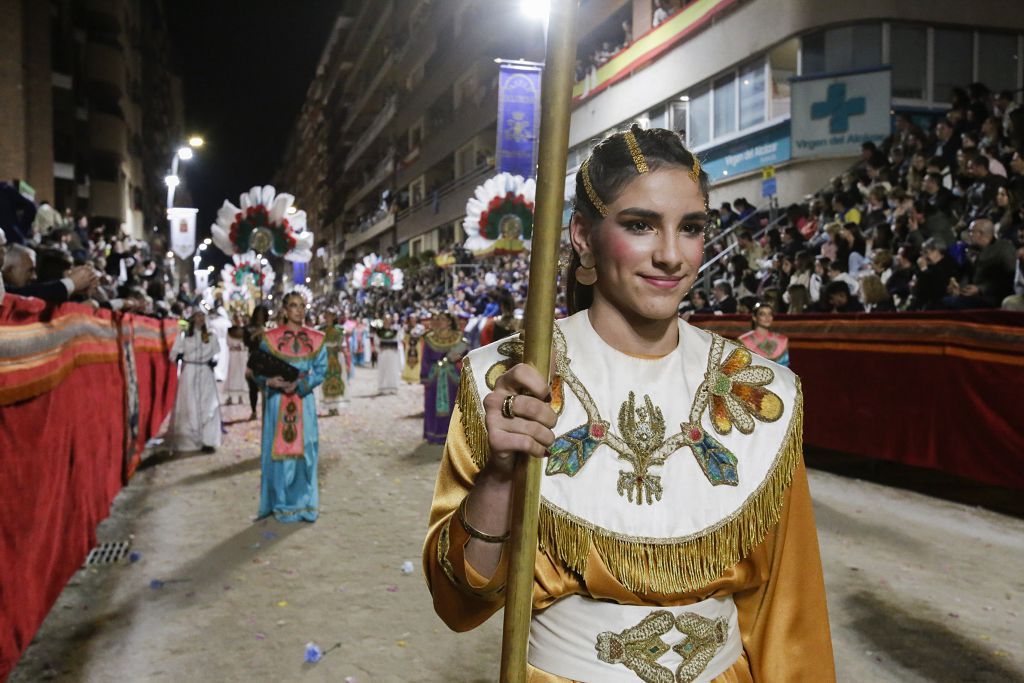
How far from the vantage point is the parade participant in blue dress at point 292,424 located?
7148 mm

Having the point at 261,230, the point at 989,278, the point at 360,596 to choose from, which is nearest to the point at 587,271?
the point at 360,596

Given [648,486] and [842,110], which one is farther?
[842,110]

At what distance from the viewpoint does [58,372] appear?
14.9 feet

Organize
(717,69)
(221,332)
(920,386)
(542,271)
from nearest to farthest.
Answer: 1. (542,271)
2. (920,386)
3. (717,69)
4. (221,332)

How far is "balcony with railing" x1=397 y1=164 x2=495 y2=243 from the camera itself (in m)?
35.4

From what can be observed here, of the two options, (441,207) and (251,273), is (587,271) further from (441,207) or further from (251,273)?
(441,207)

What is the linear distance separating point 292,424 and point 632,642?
6.10 meters

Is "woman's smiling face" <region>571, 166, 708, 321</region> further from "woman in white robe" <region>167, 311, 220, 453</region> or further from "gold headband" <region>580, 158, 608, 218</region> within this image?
"woman in white robe" <region>167, 311, 220, 453</region>

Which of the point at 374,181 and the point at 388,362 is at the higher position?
the point at 374,181

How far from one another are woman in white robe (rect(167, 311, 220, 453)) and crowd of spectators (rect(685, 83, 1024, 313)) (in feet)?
25.6

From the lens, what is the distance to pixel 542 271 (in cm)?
119

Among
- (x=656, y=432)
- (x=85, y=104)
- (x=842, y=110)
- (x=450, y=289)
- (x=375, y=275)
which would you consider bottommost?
(x=656, y=432)

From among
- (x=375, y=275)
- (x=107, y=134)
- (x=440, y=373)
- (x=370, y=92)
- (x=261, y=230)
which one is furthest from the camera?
(x=370, y=92)

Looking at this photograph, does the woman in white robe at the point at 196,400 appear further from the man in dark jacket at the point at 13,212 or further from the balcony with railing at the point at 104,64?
the balcony with railing at the point at 104,64
